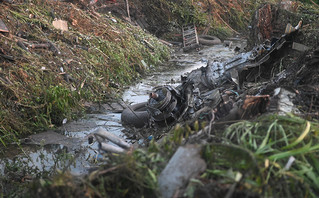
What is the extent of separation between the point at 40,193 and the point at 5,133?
367 centimetres

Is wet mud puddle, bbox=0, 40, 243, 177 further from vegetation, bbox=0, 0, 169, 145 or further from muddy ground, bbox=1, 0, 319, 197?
muddy ground, bbox=1, 0, 319, 197

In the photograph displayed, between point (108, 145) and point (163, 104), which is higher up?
point (108, 145)

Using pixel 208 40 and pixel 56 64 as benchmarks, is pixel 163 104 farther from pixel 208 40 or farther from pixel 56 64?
pixel 208 40

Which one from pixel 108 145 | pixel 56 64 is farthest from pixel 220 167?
pixel 56 64

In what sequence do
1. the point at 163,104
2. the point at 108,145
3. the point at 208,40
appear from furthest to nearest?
the point at 208,40
the point at 163,104
the point at 108,145

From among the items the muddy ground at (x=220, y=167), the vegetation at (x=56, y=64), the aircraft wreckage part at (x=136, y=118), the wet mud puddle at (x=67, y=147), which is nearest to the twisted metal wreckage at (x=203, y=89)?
the aircraft wreckage part at (x=136, y=118)

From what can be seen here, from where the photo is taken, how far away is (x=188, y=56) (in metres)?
13.9

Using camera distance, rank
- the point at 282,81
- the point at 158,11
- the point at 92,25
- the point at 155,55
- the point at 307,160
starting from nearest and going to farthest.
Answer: the point at 307,160, the point at 282,81, the point at 92,25, the point at 155,55, the point at 158,11

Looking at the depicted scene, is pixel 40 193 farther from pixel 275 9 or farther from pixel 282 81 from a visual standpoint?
pixel 275 9

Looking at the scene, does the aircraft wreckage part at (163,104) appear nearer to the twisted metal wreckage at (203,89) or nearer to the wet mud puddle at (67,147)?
the twisted metal wreckage at (203,89)

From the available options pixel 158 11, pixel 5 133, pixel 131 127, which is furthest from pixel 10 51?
pixel 158 11

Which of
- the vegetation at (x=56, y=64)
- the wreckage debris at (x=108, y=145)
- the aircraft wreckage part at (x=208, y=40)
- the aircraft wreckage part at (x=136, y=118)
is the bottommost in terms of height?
the aircraft wreckage part at (x=208, y=40)

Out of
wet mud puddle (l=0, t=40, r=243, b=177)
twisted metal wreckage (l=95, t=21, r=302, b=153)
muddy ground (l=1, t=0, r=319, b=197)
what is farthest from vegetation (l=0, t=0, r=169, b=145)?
muddy ground (l=1, t=0, r=319, b=197)

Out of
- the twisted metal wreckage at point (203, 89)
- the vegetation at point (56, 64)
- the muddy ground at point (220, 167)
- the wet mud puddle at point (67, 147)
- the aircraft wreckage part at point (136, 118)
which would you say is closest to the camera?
the muddy ground at point (220, 167)
